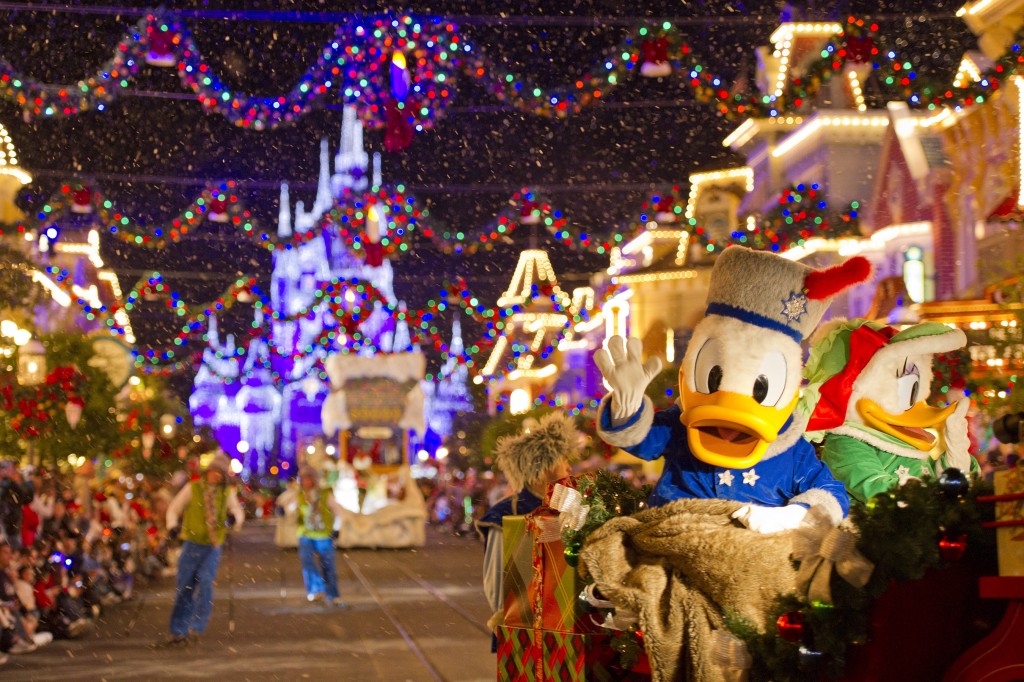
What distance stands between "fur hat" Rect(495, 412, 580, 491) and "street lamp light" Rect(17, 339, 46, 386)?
37.5ft

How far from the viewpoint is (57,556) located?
49.4 ft

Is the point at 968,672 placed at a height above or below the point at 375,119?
below

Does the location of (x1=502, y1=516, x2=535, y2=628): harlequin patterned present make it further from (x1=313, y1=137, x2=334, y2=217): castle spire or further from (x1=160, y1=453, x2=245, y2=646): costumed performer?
Result: (x1=313, y1=137, x2=334, y2=217): castle spire

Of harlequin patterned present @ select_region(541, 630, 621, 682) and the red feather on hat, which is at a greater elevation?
the red feather on hat

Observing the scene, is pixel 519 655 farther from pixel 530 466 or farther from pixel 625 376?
pixel 530 466

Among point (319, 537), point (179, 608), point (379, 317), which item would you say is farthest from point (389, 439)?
point (379, 317)

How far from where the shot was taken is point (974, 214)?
25922 mm

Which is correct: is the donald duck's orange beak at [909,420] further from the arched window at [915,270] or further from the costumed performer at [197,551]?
the arched window at [915,270]

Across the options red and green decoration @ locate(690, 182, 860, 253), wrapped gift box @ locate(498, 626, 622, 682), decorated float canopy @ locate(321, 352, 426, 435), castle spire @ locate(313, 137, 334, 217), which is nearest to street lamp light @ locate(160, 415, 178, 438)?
decorated float canopy @ locate(321, 352, 426, 435)

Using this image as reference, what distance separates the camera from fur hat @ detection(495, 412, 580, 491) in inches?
349

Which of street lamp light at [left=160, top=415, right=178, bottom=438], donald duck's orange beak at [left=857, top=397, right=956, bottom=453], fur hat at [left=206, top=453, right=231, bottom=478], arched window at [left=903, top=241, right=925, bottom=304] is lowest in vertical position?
fur hat at [left=206, top=453, right=231, bottom=478]

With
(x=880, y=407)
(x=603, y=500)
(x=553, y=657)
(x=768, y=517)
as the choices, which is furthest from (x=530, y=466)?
(x=768, y=517)

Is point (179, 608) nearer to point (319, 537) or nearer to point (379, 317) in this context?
point (319, 537)

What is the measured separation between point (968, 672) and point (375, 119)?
13.6 m
